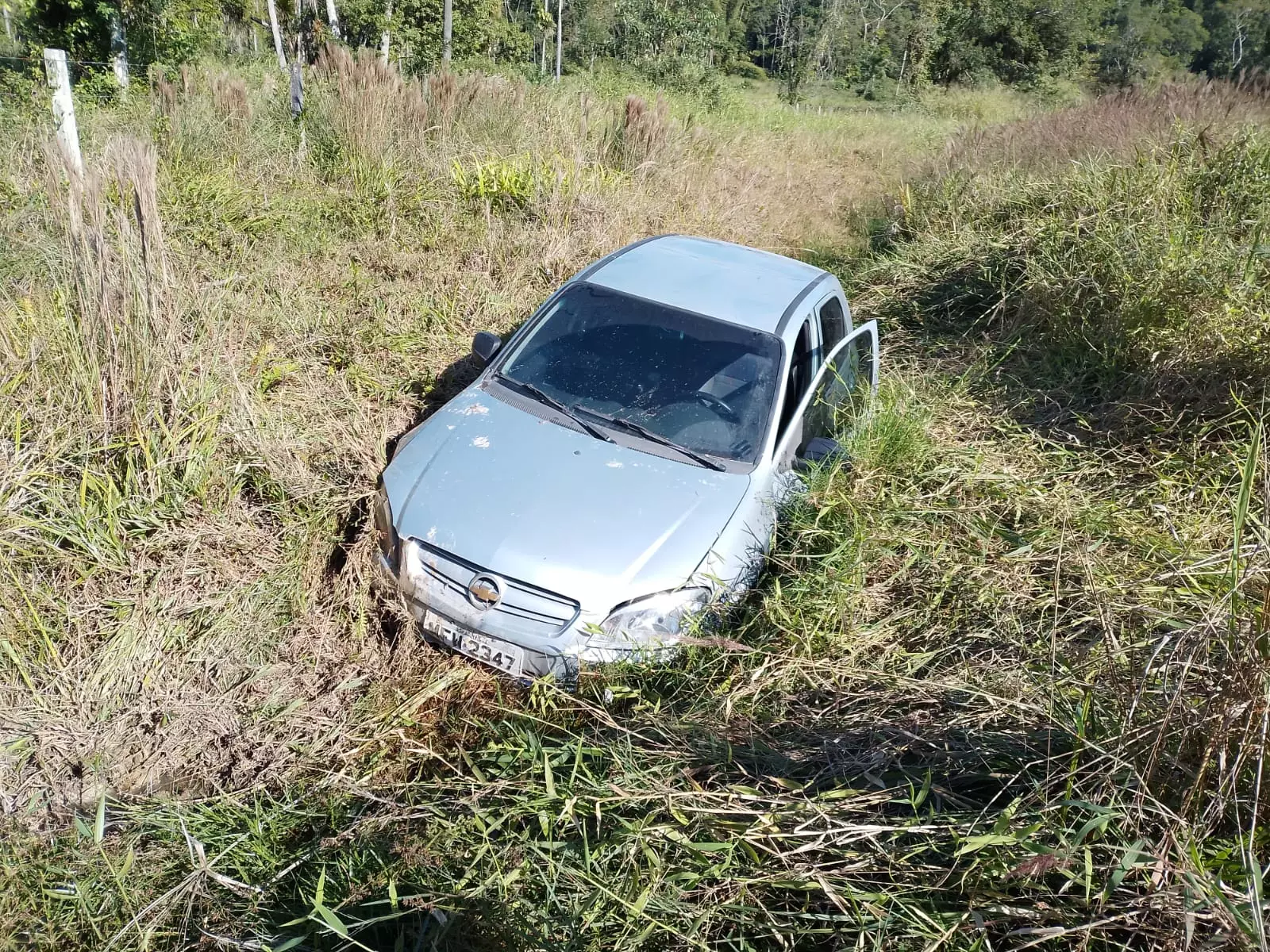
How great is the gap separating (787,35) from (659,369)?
28604mm

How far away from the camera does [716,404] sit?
3580 millimetres

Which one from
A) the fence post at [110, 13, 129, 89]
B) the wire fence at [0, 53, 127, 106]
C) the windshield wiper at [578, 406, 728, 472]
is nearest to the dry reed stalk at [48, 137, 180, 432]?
the windshield wiper at [578, 406, 728, 472]

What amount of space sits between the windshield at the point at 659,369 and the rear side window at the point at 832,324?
645 mm

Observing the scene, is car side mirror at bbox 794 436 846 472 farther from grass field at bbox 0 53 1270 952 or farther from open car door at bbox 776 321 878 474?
grass field at bbox 0 53 1270 952

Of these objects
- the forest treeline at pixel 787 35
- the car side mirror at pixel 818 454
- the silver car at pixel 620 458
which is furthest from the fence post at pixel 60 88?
A: the forest treeline at pixel 787 35

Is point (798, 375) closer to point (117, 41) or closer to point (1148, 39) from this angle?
point (117, 41)

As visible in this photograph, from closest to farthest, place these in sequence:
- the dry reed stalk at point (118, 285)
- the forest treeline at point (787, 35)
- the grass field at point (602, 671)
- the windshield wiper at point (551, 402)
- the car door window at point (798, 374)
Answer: the grass field at point (602, 671) < the dry reed stalk at point (118, 285) < the windshield wiper at point (551, 402) < the car door window at point (798, 374) < the forest treeline at point (787, 35)

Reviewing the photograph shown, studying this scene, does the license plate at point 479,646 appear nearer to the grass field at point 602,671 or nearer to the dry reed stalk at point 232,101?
the grass field at point 602,671

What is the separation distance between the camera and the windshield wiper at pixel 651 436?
3355mm

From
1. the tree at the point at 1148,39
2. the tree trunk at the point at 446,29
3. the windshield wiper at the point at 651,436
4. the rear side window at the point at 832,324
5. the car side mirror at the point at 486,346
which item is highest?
the tree at the point at 1148,39

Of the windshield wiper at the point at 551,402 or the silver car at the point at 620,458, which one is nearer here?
the silver car at the point at 620,458

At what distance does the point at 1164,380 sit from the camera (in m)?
4.81

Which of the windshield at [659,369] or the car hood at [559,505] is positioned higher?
the windshield at [659,369]

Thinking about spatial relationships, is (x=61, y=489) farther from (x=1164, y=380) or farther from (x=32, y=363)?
(x=1164, y=380)
